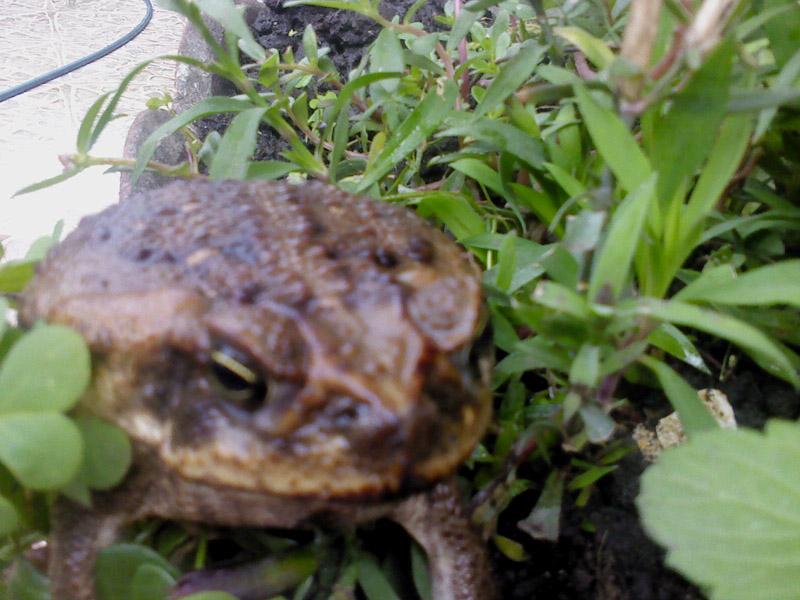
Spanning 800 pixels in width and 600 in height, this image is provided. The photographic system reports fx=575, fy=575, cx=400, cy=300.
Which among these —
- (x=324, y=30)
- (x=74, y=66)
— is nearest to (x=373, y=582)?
(x=324, y=30)

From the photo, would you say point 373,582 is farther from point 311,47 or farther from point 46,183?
point 311,47

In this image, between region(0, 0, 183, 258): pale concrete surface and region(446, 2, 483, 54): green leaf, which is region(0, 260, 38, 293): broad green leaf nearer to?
region(446, 2, 483, 54): green leaf

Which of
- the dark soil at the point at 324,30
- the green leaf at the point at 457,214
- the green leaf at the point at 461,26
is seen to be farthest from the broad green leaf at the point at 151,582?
the dark soil at the point at 324,30

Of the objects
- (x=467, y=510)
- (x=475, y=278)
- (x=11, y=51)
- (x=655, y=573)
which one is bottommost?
(x=655, y=573)

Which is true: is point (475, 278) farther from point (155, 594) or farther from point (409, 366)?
point (155, 594)

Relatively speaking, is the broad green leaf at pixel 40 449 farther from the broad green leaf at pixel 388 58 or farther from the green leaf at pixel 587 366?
the broad green leaf at pixel 388 58

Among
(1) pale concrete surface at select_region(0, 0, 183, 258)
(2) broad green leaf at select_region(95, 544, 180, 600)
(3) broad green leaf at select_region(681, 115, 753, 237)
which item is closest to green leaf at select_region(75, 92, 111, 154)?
(2) broad green leaf at select_region(95, 544, 180, 600)

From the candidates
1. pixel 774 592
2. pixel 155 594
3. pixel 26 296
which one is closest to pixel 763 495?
pixel 774 592

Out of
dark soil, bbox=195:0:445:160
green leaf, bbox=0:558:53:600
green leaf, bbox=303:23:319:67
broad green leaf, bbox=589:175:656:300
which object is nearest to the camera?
broad green leaf, bbox=589:175:656:300

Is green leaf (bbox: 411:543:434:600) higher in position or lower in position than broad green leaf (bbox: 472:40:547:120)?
lower
